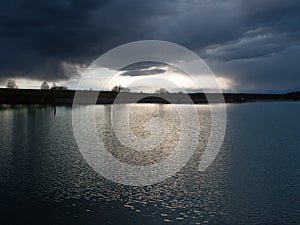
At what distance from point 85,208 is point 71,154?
11432 millimetres

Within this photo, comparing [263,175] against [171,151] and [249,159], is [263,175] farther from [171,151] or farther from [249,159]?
[171,151]

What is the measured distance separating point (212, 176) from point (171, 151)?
325 inches

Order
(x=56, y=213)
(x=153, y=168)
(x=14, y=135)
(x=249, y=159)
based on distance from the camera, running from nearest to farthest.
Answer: (x=56, y=213) → (x=153, y=168) → (x=249, y=159) → (x=14, y=135)

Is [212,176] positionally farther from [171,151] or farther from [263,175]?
[171,151]

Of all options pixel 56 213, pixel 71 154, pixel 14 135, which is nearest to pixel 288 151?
pixel 71 154

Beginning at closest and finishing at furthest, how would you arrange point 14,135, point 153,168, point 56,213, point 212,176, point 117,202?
point 56,213 → point 117,202 → point 212,176 → point 153,168 → point 14,135

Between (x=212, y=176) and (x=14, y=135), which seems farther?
(x=14, y=135)

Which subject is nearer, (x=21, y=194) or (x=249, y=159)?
(x=21, y=194)

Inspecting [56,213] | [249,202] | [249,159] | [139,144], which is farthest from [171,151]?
[56,213]

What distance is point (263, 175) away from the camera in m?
18.6

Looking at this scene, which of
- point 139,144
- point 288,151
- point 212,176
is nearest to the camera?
point 212,176

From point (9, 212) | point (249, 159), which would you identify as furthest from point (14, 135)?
point (249, 159)

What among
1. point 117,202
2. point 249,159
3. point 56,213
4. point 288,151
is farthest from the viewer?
point 288,151

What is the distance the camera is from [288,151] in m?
26.1
